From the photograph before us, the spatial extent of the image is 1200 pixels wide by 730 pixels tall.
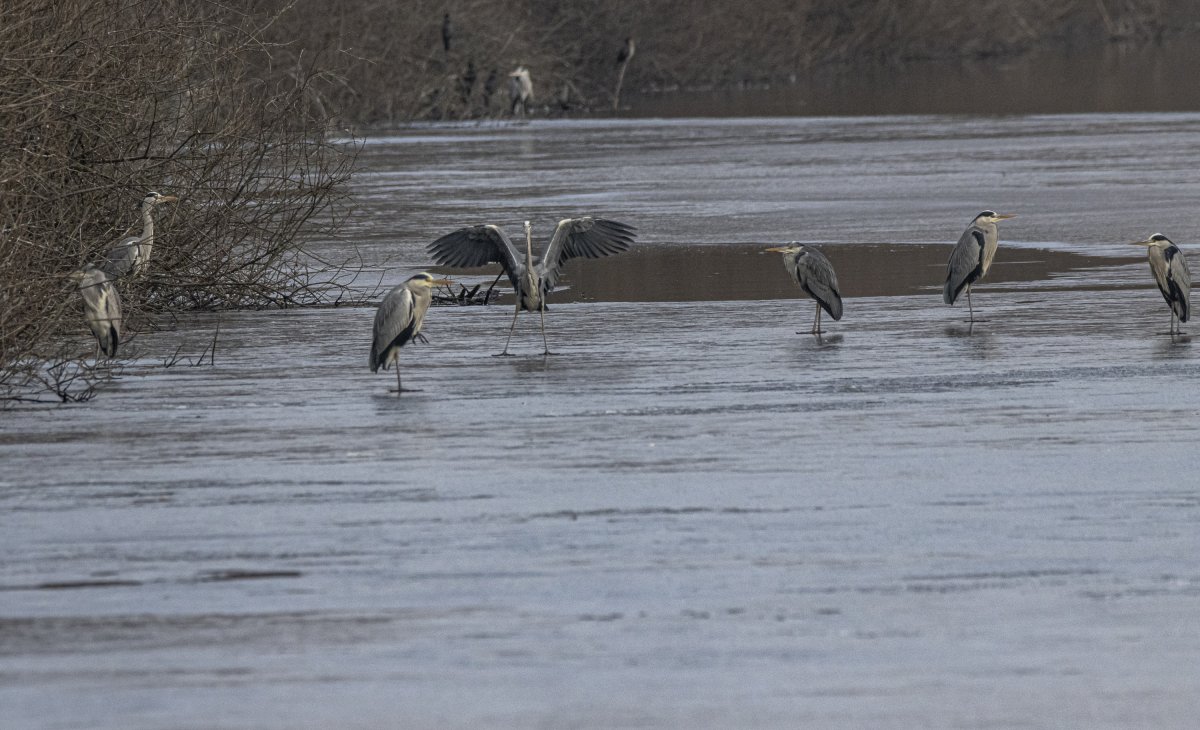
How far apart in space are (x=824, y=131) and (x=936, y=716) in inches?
1131

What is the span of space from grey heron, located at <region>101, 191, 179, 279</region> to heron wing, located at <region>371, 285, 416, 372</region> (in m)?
2.09

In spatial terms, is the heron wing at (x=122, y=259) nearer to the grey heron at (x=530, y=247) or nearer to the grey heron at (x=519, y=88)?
the grey heron at (x=530, y=247)

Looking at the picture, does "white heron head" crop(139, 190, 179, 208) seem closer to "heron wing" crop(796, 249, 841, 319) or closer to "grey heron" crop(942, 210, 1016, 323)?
"heron wing" crop(796, 249, 841, 319)

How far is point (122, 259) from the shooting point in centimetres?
1214

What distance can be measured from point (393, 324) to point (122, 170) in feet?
11.1

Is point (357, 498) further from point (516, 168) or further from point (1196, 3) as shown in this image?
point (1196, 3)

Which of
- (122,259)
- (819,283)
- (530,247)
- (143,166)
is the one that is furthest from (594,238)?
(143,166)

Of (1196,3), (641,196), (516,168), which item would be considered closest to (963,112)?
(516,168)

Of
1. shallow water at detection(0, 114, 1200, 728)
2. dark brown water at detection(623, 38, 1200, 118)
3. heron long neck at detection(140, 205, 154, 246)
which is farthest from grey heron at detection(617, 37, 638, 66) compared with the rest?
heron long neck at detection(140, 205, 154, 246)

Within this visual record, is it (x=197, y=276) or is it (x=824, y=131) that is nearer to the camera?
(x=197, y=276)

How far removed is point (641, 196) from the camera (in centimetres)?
2384

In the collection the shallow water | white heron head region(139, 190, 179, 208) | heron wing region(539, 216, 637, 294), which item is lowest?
the shallow water

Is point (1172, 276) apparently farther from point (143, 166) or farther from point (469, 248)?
point (143, 166)

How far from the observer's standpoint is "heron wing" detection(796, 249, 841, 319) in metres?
12.7
